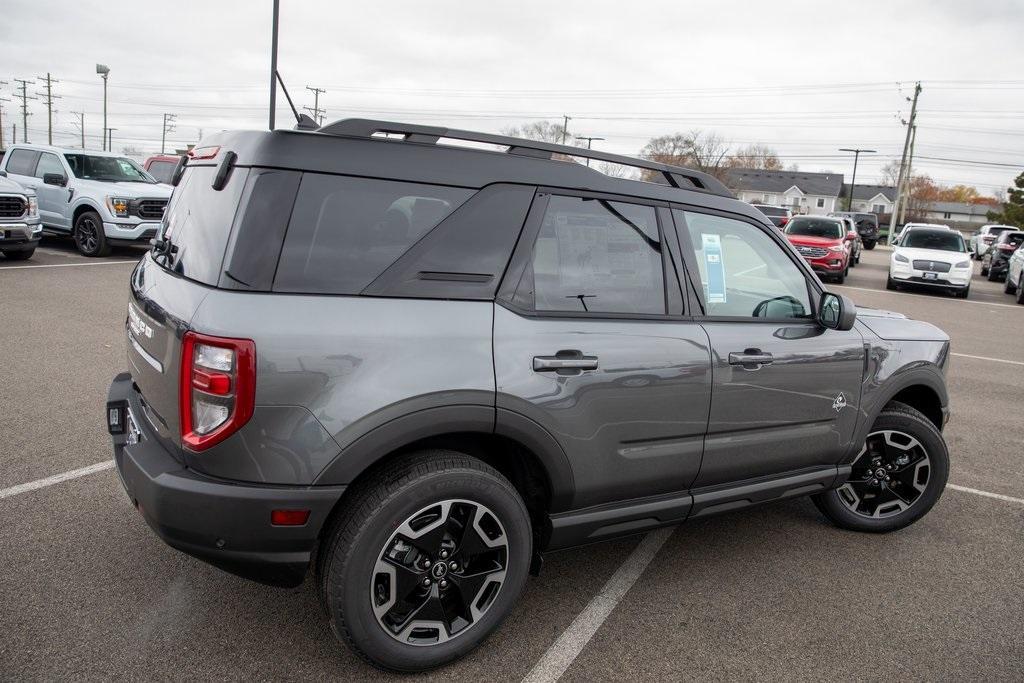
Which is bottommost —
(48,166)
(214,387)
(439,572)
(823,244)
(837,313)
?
(439,572)

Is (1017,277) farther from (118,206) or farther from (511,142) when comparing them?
(511,142)

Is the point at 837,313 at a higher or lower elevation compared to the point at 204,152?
lower

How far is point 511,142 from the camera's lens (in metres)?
2.91

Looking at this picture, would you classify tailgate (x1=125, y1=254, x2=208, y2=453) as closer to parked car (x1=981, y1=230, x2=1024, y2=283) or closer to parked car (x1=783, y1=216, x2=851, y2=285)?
parked car (x1=783, y1=216, x2=851, y2=285)

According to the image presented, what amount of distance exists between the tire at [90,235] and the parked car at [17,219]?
1.38 meters

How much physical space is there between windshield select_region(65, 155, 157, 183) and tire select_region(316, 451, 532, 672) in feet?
47.6

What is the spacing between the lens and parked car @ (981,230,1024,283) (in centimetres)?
2406

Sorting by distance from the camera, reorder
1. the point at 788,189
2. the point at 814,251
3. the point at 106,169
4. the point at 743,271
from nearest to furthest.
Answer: the point at 743,271 < the point at 106,169 < the point at 814,251 < the point at 788,189

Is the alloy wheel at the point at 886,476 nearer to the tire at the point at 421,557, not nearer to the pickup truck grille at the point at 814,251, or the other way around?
the tire at the point at 421,557

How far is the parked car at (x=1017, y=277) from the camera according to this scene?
17861 millimetres

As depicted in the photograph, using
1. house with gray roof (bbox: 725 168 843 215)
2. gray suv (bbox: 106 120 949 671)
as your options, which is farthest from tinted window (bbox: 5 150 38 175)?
house with gray roof (bbox: 725 168 843 215)

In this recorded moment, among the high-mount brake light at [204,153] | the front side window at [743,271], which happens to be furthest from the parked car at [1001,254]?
the high-mount brake light at [204,153]

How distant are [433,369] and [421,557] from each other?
656mm

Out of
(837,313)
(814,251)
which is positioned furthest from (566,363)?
(814,251)
